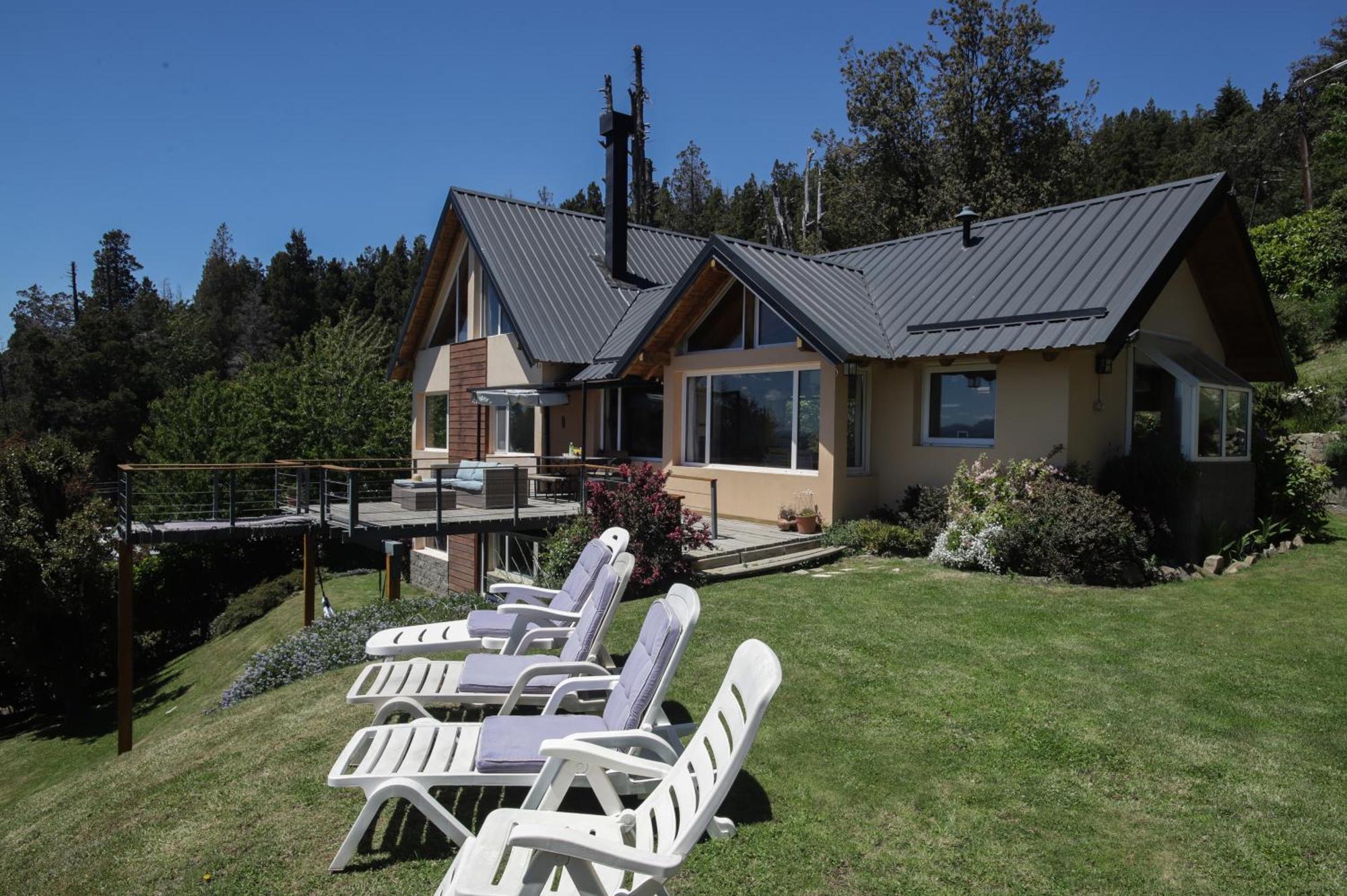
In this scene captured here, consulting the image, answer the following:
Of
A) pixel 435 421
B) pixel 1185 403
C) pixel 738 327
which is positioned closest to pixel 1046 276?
pixel 1185 403

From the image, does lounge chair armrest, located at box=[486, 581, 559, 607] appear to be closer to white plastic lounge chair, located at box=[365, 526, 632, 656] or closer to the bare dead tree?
white plastic lounge chair, located at box=[365, 526, 632, 656]

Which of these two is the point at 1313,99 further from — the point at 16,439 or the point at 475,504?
the point at 16,439

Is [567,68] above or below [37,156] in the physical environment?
above

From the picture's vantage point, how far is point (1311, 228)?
26953mm

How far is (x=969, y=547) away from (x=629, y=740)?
27.9 ft

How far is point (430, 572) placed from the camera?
77.3 feet

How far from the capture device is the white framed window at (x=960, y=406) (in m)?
13.0

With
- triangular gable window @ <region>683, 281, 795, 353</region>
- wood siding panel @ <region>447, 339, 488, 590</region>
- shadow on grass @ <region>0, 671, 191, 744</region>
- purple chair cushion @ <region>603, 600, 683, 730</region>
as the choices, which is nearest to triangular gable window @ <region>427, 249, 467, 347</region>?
wood siding panel @ <region>447, 339, 488, 590</region>

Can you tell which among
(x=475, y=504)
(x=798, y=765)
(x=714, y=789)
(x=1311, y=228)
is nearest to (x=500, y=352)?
(x=475, y=504)

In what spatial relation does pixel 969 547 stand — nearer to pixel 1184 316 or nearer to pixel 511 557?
pixel 1184 316

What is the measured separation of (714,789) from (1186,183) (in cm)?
1395

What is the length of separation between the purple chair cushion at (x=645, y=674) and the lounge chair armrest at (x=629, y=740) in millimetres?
163

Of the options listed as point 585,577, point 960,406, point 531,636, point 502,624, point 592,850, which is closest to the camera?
point 592,850

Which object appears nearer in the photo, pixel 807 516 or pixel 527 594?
pixel 527 594
